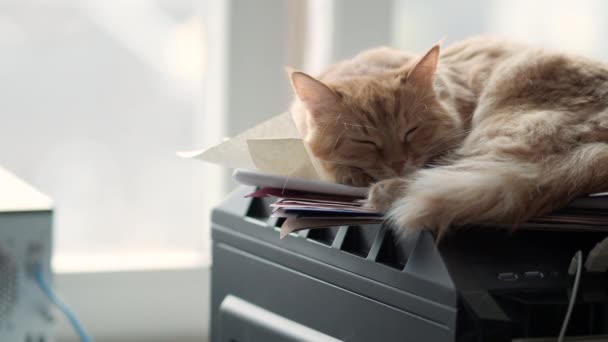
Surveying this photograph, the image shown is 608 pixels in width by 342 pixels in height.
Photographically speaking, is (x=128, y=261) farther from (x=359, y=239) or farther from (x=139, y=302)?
(x=359, y=239)

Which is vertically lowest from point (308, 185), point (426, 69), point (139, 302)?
point (139, 302)

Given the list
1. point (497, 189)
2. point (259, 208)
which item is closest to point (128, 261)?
point (259, 208)

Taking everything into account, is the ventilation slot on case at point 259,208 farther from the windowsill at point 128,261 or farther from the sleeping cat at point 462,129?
the windowsill at point 128,261

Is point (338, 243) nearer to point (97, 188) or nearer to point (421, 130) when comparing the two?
point (421, 130)

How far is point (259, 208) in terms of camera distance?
943 mm

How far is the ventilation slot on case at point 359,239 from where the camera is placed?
0.76m

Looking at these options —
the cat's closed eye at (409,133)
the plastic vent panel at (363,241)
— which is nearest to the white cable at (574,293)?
the plastic vent panel at (363,241)

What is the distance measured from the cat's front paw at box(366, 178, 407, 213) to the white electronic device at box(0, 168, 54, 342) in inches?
12.8

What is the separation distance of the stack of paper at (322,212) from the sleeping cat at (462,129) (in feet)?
0.05

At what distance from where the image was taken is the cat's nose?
95 cm

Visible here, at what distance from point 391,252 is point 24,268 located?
0.37m

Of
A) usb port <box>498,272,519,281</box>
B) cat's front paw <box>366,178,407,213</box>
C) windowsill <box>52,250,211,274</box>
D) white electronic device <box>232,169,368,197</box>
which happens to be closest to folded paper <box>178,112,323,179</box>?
white electronic device <box>232,169,368,197</box>

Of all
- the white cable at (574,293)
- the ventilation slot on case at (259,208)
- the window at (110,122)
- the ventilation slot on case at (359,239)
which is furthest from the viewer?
the window at (110,122)

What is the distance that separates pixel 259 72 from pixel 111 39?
0.91 feet
